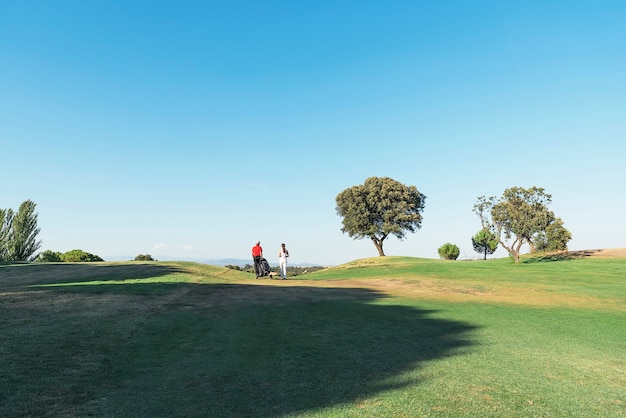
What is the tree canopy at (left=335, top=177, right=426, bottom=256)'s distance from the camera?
69.3 m

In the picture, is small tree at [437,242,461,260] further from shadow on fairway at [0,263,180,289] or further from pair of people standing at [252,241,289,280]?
shadow on fairway at [0,263,180,289]

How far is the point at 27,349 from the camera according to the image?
28.7 ft

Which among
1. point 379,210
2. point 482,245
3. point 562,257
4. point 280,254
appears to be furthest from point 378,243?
point 280,254

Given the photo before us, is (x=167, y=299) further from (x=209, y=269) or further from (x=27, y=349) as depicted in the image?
(x=209, y=269)

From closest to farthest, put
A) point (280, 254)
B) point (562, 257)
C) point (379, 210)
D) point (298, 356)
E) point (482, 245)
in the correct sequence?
point (298, 356) < point (280, 254) < point (562, 257) < point (379, 210) < point (482, 245)

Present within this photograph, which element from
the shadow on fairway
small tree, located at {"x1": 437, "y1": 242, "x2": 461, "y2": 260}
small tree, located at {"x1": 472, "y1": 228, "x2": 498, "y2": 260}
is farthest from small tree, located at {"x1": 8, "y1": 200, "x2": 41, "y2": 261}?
small tree, located at {"x1": 472, "y1": 228, "x2": 498, "y2": 260}

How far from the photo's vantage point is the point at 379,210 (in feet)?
229

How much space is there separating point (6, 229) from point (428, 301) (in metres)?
73.7

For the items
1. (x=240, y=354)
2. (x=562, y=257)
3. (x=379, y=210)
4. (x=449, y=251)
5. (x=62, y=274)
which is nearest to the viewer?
(x=240, y=354)

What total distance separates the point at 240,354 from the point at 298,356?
4.53 ft

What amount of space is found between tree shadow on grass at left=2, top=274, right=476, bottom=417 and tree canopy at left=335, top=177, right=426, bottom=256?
5338 cm

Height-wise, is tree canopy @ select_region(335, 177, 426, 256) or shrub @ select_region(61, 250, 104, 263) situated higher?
tree canopy @ select_region(335, 177, 426, 256)

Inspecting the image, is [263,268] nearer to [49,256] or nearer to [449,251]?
[49,256]

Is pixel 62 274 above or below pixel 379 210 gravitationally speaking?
below
